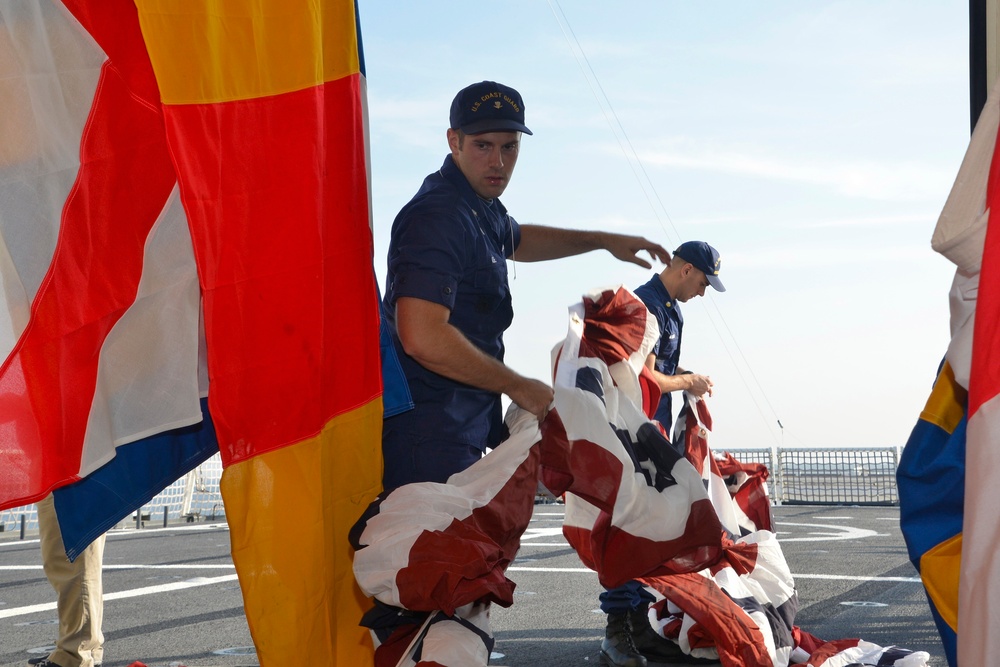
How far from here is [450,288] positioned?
2.69 meters

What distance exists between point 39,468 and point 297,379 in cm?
67

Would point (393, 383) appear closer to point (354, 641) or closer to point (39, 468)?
point (354, 641)

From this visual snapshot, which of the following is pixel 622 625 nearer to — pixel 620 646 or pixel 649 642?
pixel 620 646

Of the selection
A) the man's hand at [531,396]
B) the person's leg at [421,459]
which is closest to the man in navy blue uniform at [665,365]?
the man's hand at [531,396]

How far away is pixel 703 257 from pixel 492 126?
264 cm

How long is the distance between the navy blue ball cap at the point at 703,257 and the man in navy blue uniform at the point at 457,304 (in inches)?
94.2

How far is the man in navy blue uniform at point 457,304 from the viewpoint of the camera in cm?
267

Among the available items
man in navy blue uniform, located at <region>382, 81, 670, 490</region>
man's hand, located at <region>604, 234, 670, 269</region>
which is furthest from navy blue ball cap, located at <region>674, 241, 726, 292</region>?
man in navy blue uniform, located at <region>382, 81, 670, 490</region>

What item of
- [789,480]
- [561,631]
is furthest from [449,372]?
[789,480]

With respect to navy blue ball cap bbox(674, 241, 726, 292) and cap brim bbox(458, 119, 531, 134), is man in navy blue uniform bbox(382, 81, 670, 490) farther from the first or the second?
navy blue ball cap bbox(674, 241, 726, 292)

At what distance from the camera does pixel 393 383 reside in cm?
283

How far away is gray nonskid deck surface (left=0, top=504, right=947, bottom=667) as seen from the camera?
4406mm

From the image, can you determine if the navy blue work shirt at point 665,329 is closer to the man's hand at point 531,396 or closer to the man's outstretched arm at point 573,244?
the man's outstretched arm at point 573,244

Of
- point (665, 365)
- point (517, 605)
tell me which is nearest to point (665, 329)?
point (665, 365)
